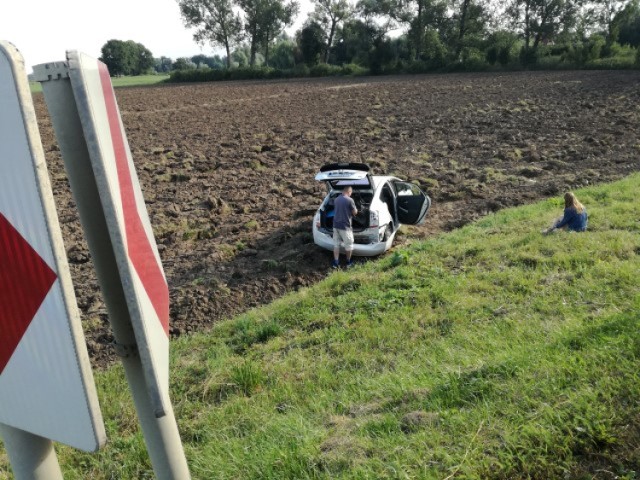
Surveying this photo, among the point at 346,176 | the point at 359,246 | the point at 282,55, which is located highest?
the point at 282,55

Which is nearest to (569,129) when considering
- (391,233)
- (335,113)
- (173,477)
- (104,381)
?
(335,113)

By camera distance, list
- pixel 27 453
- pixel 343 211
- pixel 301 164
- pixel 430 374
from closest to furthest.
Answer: pixel 27 453 < pixel 430 374 < pixel 343 211 < pixel 301 164

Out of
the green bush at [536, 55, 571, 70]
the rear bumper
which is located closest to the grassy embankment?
the rear bumper

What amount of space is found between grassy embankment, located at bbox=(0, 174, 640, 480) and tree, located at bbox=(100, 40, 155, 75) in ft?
291

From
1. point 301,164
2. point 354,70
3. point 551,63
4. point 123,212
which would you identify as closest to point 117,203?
point 123,212

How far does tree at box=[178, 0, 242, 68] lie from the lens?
7194cm

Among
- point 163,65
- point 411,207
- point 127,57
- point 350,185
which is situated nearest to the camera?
point 350,185

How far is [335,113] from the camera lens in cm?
2834

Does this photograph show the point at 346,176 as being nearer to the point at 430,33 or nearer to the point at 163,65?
the point at 430,33

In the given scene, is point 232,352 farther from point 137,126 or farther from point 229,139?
point 137,126

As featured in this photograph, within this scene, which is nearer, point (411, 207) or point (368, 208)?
point (368, 208)

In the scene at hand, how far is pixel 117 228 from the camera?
4.23ft

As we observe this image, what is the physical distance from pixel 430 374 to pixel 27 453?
11.7ft

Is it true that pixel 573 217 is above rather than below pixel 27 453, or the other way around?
below
